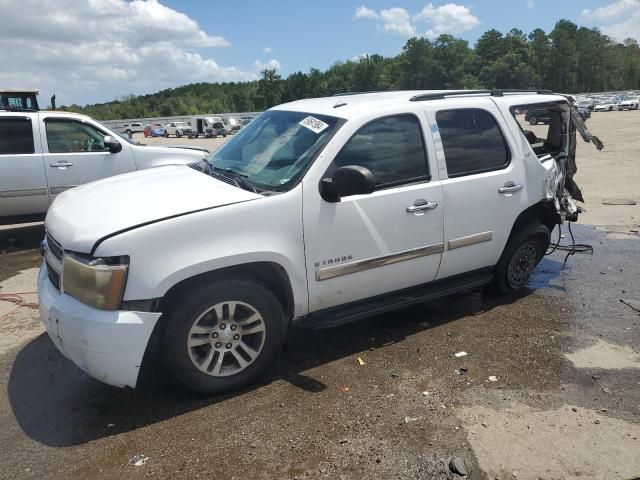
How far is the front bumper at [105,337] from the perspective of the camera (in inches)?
119

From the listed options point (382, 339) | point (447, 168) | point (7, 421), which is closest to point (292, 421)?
point (382, 339)

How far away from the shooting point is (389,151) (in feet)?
13.3

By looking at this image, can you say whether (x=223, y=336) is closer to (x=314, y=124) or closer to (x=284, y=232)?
(x=284, y=232)


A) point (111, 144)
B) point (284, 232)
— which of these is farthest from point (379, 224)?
point (111, 144)

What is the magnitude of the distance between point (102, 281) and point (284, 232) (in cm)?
116

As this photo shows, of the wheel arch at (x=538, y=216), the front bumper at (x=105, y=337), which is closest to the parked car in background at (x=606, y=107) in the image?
the wheel arch at (x=538, y=216)

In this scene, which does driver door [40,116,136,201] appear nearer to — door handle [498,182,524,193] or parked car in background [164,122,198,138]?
door handle [498,182,524,193]

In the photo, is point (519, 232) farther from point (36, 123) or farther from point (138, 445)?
point (36, 123)

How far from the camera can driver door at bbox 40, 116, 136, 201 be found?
7.62m

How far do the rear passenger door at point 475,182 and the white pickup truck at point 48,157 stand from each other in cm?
541

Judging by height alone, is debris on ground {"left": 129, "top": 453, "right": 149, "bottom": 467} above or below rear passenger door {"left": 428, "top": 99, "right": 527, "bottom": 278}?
below

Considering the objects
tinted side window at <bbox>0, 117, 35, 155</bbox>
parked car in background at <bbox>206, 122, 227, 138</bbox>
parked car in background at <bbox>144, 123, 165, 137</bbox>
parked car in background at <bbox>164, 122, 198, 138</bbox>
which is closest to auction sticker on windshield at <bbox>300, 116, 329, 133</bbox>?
tinted side window at <bbox>0, 117, 35, 155</bbox>

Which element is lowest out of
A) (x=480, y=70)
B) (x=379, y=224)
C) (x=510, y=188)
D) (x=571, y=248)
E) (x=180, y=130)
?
(x=571, y=248)

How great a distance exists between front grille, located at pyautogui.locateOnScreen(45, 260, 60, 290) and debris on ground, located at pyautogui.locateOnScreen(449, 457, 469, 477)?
2604 mm
